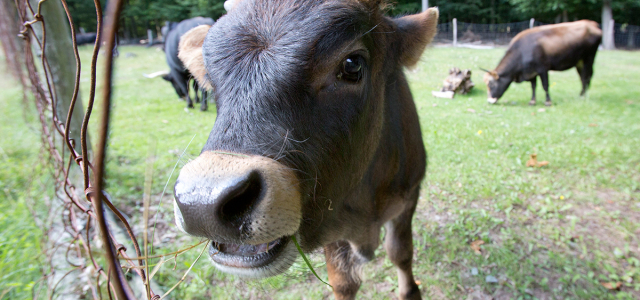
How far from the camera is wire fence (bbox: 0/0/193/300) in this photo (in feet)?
1.88

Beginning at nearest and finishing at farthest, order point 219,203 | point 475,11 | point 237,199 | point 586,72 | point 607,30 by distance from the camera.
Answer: point 219,203, point 237,199, point 586,72, point 607,30, point 475,11

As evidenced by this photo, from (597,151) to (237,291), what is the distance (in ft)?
21.6

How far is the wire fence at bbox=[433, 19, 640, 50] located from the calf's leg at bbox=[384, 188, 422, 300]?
25.8m

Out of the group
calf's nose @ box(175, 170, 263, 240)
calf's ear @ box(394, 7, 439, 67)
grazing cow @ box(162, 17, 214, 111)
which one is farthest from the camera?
grazing cow @ box(162, 17, 214, 111)

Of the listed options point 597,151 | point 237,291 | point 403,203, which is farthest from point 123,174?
point 597,151

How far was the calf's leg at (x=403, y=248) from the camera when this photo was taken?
3.09 metres

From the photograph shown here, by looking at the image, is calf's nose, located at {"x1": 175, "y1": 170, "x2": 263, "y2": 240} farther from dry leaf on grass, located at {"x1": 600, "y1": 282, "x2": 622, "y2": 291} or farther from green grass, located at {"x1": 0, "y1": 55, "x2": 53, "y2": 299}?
dry leaf on grass, located at {"x1": 600, "y1": 282, "x2": 622, "y2": 291}

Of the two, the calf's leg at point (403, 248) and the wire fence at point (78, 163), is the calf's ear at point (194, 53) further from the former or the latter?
the calf's leg at point (403, 248)

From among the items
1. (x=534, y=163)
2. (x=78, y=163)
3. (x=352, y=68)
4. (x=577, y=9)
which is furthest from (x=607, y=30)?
(x=78, y=163)

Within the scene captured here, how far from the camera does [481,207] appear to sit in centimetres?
452

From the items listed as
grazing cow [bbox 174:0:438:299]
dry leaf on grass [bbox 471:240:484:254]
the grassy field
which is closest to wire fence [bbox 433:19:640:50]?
the grassy field

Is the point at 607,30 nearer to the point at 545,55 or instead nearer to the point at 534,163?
the point at 545,55

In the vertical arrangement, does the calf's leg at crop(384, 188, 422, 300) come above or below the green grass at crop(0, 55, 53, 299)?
below

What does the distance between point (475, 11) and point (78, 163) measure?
4481 cm
